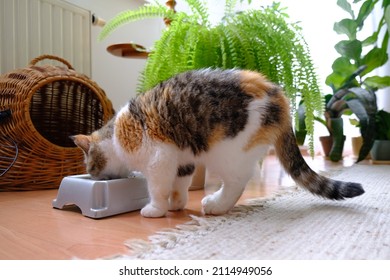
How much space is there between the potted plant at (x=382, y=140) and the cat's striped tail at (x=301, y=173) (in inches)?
75.8

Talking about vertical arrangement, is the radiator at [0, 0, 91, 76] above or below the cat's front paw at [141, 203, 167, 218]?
above

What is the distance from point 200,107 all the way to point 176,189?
33cm

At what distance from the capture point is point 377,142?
9.21ft

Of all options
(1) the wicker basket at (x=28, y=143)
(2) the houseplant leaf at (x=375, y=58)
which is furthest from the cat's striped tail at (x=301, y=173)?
(2) the houseplant leaf at (x=375, y=58)

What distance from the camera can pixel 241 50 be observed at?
1.49 meters

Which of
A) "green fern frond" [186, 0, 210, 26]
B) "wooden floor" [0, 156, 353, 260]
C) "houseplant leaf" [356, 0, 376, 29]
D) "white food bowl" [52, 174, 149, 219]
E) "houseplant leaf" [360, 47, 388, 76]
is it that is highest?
"houseplant leaf" [356, 0, 376, 29]

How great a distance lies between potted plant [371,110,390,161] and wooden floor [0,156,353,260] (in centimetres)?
185

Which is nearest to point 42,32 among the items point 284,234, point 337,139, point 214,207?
point 214,207

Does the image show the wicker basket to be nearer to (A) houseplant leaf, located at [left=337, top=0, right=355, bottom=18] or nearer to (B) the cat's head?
(B) the cat's head

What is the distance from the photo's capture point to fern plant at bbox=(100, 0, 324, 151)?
1.45 metres

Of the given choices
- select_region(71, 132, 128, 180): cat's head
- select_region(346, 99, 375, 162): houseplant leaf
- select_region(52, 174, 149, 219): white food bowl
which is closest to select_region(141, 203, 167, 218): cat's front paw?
select_region(52, 174, 149, 219): white food bowl

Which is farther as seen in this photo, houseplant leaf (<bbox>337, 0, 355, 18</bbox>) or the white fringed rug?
houseplant leaf (<bbox>337, 0, 355, 18</bbox>)

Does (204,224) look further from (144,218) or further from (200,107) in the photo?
(200,107)
